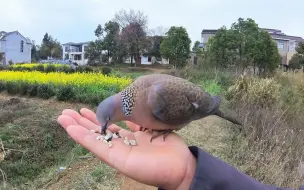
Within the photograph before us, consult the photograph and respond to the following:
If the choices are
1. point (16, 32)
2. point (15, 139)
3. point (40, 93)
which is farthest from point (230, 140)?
point (16, 32)

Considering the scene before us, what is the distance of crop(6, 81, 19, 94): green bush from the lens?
11062 millimetres

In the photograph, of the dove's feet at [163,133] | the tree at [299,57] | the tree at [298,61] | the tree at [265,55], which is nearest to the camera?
the dove's feet at [163,133]

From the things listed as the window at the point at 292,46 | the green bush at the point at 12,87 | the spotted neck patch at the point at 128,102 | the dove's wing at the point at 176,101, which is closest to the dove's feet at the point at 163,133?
the dove's wing at the point at 176,101

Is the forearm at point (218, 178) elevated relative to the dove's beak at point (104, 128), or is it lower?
lower

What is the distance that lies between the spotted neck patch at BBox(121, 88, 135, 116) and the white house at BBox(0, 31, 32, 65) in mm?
47510

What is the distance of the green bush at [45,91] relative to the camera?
10.1 meters

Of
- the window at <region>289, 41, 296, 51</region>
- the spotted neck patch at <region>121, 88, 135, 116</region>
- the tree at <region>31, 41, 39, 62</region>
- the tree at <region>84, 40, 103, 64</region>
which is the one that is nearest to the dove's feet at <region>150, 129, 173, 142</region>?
the spotted neck patch at <region>121, 88, 135, 116</region>

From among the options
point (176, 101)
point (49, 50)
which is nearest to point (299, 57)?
point (176, 101)

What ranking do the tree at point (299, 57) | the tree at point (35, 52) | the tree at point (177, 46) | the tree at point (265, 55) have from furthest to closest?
the tree at point (35, 52), the tree at point (299, 57), the tree at point (177, 46), the tree at point (265, 55)

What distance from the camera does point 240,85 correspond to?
977 cm

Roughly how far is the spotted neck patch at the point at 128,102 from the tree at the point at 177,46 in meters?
22.7

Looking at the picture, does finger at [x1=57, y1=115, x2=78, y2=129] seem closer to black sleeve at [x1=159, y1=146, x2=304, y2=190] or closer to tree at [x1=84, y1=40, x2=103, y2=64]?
black sleeve at [x1=159, y1=146, x2=304, y2=190]

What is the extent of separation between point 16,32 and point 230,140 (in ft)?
158

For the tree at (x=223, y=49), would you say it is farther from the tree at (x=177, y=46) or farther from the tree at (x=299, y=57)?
the tree at (x=299, y=57)
